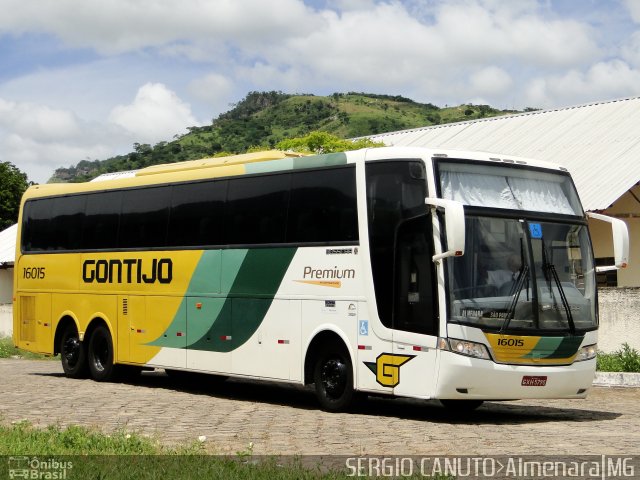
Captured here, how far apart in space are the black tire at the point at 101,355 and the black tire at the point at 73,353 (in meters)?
0.19

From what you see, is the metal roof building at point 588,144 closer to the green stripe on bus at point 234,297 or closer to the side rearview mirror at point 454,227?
the green stripe on bus at point 234,297

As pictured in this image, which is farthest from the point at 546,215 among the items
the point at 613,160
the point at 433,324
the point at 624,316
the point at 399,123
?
the point at 399,123

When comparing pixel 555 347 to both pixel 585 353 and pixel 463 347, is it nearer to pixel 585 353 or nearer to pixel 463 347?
pixel 585 353

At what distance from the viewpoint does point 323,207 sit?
16.4m

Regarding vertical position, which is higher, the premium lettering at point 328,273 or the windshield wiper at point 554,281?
the premium lettering at point 328,273

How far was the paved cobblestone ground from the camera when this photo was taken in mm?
11727

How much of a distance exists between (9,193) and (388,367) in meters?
70.7

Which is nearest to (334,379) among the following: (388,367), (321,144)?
(388,367)

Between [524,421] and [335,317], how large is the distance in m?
2.96

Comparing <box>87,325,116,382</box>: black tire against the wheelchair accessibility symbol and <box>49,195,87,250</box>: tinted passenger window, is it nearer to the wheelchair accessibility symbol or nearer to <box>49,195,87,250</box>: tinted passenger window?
<box>49,195,87,250</box>: tinted passenger window

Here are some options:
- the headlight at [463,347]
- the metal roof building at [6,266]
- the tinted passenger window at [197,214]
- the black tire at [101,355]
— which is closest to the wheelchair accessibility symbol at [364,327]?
the headlight at [463,347]

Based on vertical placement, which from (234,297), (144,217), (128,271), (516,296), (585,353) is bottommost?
(585,353)

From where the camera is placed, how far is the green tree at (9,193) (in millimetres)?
81438

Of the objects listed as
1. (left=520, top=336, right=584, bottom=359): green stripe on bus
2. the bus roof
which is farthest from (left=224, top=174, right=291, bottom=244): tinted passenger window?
(left=520, top=336, right=584, bottom=359): green stripe on bus
